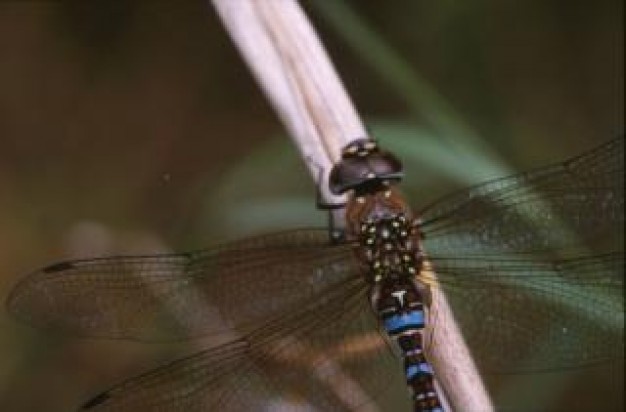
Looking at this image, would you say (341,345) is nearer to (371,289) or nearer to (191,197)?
(371,289)

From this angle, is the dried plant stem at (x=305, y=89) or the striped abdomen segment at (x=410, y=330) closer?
the dried plant stem at (x=305, y=89)

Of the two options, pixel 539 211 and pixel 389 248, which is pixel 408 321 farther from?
pixel 539 211

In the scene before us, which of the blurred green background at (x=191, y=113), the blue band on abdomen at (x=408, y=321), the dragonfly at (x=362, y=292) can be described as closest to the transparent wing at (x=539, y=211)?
the dragonfly at (x=362, y=292)

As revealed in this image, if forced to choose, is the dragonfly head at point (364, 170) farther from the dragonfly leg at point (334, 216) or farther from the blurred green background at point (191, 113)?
the blurred green background at point (191, 113)

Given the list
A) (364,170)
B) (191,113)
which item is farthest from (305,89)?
(191,113)

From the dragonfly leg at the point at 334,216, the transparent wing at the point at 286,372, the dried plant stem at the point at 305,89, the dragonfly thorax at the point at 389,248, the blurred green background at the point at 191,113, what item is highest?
the blurred green background at the point at 191,113

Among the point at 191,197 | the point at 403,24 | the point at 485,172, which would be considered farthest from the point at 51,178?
the point at 485,172

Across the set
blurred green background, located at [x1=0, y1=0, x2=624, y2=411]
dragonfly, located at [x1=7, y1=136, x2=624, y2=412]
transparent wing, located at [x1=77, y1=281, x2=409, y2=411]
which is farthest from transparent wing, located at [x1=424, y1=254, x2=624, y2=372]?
blurred green background, located at [x1=0, y1=0, x2=624, y2=411]

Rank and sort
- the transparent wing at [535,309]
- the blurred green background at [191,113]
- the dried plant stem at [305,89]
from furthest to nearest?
the blurred green background at [191,113] → the transparent wing at [535,309] → the dried plant stem at [305,89]
